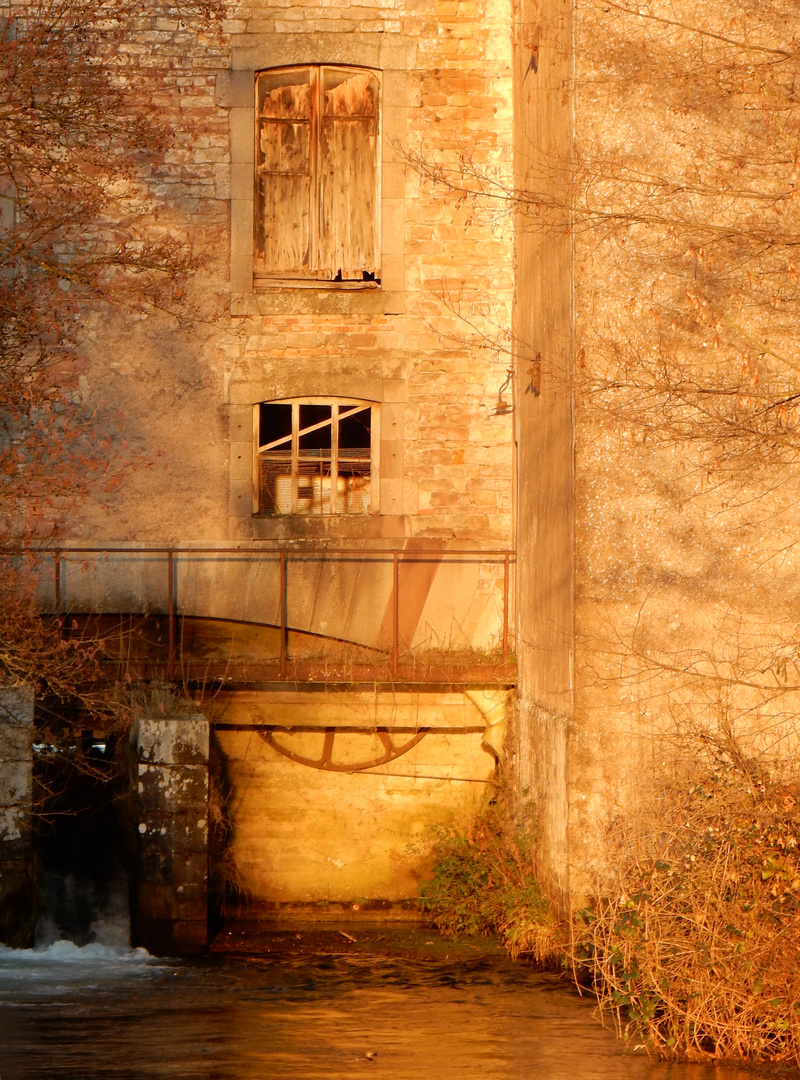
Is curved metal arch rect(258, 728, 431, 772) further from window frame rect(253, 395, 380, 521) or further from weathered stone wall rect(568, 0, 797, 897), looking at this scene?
weathered stone wall rect(568, 0, 797, 897)

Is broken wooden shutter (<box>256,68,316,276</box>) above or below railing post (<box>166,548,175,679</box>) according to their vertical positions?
above

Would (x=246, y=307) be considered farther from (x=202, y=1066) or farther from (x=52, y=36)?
(x=202, y=1066)

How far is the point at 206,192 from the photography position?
12.1m

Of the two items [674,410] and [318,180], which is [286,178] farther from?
[674,410]

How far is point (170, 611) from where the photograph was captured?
1156 centimetres

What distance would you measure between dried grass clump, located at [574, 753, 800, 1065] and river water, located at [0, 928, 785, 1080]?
253 mm

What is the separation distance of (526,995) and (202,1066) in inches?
98.6

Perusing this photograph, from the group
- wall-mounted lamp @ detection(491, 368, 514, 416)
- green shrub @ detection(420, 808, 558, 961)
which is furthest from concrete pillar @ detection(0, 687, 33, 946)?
wall-mounted lamp @ detection(491, 368, 514, 416)

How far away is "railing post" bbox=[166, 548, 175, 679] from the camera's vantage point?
1123 cm

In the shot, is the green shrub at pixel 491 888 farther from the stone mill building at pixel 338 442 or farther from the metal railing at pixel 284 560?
the metal railing at pixel 284 560

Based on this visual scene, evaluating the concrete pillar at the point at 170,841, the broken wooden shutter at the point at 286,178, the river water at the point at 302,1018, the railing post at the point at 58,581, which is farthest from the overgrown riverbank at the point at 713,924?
the broken wooden shutter at the point at 286,178

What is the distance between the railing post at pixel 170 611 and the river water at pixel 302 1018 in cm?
220

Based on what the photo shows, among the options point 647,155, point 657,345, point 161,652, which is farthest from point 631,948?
point 161,652

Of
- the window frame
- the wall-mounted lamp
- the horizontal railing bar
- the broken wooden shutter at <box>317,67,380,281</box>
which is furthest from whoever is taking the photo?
the broken wooden shutter at <box>317,67,380,281</box>
